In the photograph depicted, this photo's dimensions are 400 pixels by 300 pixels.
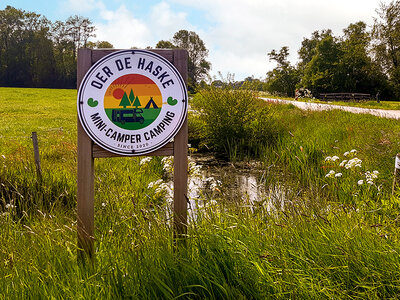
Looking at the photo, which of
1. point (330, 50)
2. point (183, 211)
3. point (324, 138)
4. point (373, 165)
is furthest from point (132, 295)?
point (330, 50)

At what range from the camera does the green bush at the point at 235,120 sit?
11.4m

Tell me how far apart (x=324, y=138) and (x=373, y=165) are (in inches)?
109

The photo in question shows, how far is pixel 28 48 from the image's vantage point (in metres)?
71.1

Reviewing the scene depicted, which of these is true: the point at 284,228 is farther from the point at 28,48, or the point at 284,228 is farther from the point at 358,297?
the point at 28,48

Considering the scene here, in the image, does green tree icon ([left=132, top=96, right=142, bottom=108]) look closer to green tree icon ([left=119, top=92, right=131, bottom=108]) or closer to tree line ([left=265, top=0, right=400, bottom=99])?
green tree icon ([left=119, top=92, right=131, bottom=108])

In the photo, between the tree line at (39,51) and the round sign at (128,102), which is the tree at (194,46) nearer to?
the tree line at (39,51)

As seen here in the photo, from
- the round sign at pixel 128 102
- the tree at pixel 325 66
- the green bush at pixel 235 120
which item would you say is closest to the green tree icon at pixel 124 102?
the round sign at pixel 128 102

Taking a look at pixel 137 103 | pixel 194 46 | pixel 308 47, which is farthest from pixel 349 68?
pixel 137 103

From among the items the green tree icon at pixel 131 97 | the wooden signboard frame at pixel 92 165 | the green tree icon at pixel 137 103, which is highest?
the green tree icon at pixel 131 97

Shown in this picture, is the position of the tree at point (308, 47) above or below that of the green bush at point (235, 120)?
above

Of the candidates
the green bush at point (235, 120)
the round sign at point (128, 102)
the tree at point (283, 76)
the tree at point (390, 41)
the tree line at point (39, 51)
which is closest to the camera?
the round sign at point (128, 102)

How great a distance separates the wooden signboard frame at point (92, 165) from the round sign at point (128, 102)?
0.07m

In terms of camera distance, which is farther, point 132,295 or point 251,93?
point 251,93

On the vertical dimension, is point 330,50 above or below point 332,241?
above
